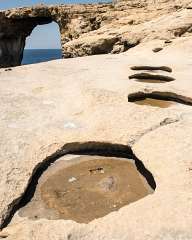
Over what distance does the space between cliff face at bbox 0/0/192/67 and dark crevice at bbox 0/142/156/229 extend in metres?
15.6

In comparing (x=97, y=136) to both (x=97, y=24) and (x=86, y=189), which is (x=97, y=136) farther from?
(x=97, y=24)

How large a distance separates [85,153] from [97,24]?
90.8ft

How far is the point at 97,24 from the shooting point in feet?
116

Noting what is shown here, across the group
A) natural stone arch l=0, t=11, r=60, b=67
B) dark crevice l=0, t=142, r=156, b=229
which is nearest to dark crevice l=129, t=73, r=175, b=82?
dark crevice l=0, t=142, r=156, b=229

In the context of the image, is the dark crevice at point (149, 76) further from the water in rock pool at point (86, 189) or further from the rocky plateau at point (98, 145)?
the water in rock pool at point (86, 189)

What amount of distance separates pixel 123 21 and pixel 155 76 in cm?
1762

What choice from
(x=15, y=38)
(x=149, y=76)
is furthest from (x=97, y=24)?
(x=149, y=76)

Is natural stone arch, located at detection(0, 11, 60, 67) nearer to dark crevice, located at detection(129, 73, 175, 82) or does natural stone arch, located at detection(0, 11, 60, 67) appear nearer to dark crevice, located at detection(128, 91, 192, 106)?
dark crevice, located at detection(129, 73, 175, 82)

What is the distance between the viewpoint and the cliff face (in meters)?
25.3

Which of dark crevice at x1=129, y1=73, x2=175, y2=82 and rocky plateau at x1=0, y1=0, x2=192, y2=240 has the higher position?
rocky plateau at x1=0, y1=0, x2=192, y2=240

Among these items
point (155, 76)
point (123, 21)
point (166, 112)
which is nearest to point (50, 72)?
point (155, 76)

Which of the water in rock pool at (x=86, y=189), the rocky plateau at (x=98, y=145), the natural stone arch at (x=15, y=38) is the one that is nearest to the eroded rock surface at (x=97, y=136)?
the rocky plateau at (x=98, y=145)

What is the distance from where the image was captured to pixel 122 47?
85.5 feet

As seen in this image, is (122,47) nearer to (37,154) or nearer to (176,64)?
(176,64)
